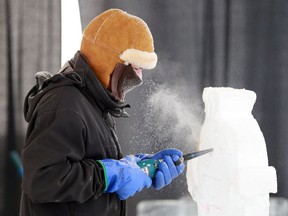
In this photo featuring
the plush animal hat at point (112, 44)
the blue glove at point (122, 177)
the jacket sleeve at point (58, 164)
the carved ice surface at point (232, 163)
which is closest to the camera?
the jacket sleeve at point (58, 164)

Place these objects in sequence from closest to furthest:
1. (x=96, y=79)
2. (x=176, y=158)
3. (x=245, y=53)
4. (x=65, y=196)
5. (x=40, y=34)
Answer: (x=65, y=196), (x=96, y=79), (x=176, y=158), (x=40, y=34), (x=245, y=53)

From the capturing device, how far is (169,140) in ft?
7.80

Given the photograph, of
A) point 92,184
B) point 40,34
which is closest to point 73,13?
point 40,34

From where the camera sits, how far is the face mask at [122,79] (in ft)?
4.12

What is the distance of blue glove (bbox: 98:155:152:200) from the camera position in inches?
43.6

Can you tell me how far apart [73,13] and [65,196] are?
153 cm

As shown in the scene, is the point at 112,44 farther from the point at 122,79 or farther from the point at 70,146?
the point at 70,146

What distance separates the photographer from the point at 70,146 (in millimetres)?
1045

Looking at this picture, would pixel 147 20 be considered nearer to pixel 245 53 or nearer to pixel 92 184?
pixel 245 53

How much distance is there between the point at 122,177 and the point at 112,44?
0.42 m

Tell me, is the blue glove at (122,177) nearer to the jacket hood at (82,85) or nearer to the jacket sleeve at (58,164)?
the jacket sleeve at (58,164)

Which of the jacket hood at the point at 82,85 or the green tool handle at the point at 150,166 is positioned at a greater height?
the jacket hood at the point at 82,85

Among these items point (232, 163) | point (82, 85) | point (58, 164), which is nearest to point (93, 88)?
point (82, 85)

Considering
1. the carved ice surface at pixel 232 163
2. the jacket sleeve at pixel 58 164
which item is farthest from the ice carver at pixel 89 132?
the carved ice surface at pixel 232 163
